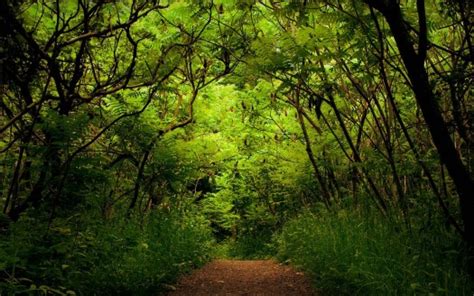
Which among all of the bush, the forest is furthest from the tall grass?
the bush

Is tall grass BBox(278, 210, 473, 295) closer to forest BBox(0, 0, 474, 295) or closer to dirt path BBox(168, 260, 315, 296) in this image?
forest BBox(0, 0, 474, 295)

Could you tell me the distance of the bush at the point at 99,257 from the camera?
423 centimetres

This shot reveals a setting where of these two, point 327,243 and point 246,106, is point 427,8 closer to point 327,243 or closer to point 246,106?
point 327,243

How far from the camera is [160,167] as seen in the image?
8.84 m

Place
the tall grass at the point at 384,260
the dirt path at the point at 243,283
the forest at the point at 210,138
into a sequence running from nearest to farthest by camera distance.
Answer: the tall grass at the point at 384,260
the forest at the point at 210,138
the dirt path at the point at 243,283

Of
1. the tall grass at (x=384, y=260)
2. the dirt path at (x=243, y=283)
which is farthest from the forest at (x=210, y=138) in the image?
the dirt path at (x=243, y=283)

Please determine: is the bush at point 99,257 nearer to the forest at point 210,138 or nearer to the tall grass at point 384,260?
the forest at point 210,138

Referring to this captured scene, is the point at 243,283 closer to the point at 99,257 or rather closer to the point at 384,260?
the point at 99,257

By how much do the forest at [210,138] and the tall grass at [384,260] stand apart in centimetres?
2

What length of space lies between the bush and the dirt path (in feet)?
1.04

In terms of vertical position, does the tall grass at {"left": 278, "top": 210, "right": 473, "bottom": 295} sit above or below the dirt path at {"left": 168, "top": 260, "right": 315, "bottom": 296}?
above

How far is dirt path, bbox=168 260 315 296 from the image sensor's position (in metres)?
6.25

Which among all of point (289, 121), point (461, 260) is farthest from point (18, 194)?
point (289, 121)

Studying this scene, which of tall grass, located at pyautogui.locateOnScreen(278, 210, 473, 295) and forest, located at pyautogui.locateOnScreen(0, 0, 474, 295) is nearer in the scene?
tall grass, located at pyautogui.locateOnScreen(278, 210, 473, 295)
